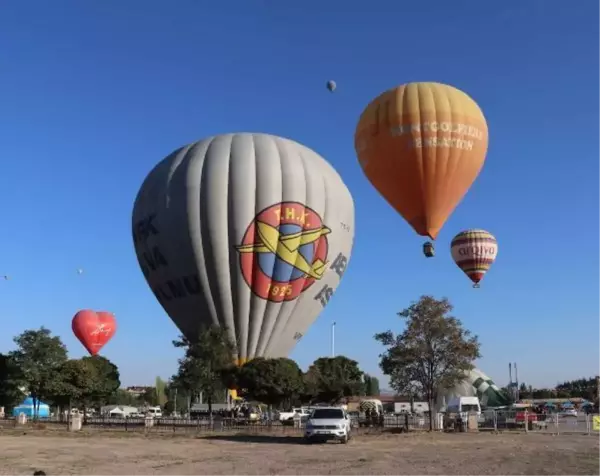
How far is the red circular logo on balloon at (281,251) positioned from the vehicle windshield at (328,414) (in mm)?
18878

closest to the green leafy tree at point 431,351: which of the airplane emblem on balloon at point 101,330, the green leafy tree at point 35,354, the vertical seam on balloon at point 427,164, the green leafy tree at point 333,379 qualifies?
the vertical seam on balloon at point 427,164

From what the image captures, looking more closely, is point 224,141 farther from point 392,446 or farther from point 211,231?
point 392,446

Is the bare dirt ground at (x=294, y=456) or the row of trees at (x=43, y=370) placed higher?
the row of trees at (x=43, y=370)

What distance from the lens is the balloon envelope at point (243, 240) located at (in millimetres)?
49094

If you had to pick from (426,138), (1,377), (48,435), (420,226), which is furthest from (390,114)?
(1,377)

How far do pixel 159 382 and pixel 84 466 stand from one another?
379 ft

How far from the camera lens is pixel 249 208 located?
49.2 m

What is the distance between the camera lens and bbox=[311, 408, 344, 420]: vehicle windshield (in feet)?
100

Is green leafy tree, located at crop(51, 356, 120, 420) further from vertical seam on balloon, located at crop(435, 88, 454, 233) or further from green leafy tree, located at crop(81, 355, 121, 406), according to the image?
vertical seam on balloon, located at crop(435, 88, 454, 233)

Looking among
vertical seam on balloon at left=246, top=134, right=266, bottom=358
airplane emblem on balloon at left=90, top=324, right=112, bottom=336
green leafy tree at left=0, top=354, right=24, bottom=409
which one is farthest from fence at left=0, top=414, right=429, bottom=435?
airplane emblem on balloon at left=90, top=324, right=112, bottom=336

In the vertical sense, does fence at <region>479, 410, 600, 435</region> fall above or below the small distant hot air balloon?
below

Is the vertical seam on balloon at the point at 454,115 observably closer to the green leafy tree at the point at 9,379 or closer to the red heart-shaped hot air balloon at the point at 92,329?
the green leafy tree at the point at 9,379

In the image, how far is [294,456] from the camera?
78.3ft

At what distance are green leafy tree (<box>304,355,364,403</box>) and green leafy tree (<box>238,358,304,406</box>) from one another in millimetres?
6264
